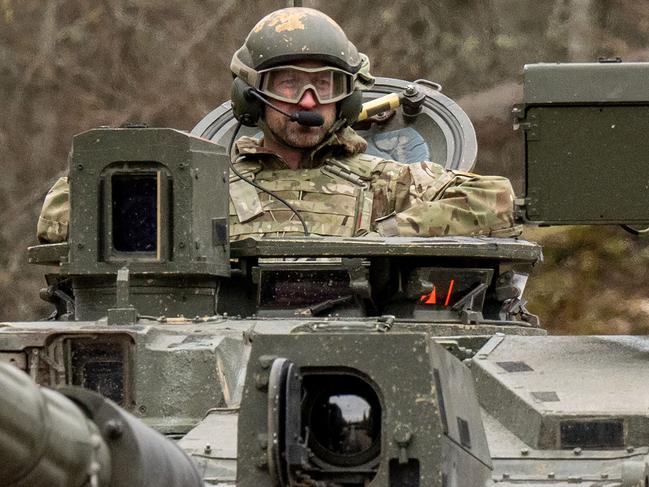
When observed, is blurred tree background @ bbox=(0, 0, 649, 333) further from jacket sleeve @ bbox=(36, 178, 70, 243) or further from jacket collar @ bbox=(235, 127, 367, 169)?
jacket sleeve @ bbox=(36, 178, 70, 243)

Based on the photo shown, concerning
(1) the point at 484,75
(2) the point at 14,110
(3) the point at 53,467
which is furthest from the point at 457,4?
(3) the point at 53,467

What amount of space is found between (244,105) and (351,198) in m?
0.89

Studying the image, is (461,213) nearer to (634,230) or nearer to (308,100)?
(308,100)

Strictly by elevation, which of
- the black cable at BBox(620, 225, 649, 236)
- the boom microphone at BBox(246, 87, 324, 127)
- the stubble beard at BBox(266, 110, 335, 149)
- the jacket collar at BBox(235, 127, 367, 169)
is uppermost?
the boom microphone at BBox(246, 87, 324, 127)

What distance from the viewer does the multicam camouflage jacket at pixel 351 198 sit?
567 inches

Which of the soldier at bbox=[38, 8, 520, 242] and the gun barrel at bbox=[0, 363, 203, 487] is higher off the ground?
the soldier at bbox=[38, 8, 520, 242]

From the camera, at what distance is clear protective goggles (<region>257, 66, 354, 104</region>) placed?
1510cm

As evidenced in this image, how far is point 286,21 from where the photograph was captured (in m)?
15.2

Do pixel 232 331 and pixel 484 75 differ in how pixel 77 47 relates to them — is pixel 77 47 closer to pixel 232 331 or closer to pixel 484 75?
pixel 484 75

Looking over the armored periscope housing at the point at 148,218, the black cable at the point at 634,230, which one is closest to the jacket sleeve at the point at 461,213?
the black cable at the point at 634,230

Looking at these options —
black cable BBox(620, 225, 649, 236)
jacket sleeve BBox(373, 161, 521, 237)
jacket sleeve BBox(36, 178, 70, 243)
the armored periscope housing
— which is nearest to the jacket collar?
jacket sleeve BBox(373, 161, 521, 237)

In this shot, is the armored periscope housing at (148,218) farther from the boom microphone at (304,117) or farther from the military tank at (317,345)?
the boom microphone at (304,117)

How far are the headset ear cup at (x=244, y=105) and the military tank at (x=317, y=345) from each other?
5.62 ft

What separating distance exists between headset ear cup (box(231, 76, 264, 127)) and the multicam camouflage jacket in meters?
0.15
